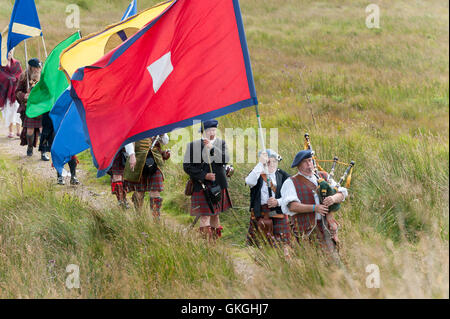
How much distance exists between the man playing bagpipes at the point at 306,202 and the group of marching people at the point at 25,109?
5191mm

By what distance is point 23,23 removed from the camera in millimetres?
10938

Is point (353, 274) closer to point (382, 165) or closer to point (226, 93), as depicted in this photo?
point (226, 93)

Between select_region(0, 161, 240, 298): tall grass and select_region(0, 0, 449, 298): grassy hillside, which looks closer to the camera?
select_region(0, 0, 449, 298): grassy hillside

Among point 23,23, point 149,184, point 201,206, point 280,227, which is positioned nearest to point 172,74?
point 201,206

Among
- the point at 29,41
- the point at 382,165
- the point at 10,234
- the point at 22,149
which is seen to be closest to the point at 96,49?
the point at 10,234

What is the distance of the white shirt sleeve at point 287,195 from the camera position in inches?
223

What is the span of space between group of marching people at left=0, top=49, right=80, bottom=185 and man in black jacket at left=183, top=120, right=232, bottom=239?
364 centimetres

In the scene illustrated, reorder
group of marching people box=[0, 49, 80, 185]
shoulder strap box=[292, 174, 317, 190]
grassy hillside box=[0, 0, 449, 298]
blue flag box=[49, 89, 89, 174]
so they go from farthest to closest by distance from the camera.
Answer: group of marching people box=[0, 49, 80, 185], blue flag box=[49, 89, 89, 174], shoulder strap box=[292, 174, 317, 190], grassy hillside box=[0, 0, 449, 298]

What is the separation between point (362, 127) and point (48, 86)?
19.8 feet

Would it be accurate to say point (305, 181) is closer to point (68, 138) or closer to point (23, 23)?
point (68, 138)

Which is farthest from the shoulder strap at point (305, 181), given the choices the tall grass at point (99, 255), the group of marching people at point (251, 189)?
the tall grass at point (99, 255)

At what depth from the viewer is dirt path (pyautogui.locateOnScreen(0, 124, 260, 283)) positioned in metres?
6.16

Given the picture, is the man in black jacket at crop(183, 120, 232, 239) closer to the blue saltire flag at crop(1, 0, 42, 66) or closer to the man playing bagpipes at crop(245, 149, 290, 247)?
the man playing bagpipes at crop(245, 149, 290, 247)

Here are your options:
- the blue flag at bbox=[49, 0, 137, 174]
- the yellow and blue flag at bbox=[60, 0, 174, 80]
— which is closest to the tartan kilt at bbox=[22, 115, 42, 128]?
the blue flag at bbox=[49, 0, 137, 174]
